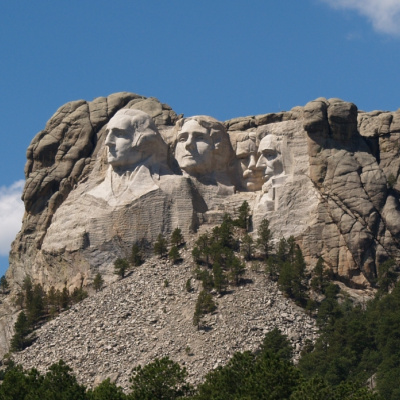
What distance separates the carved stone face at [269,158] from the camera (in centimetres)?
7931

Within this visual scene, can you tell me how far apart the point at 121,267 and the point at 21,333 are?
457 cm

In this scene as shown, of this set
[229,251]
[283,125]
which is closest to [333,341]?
[229,251]

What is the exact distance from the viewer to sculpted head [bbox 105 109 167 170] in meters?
78.9

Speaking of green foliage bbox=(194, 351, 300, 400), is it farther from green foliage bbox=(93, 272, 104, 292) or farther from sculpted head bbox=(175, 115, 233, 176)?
sculpted head bbox=(175, 115, 233, 176)

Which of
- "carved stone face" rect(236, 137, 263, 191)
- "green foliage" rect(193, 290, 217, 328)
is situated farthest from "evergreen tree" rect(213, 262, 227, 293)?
"carved stone face" rect(236, 137, 263, 191)

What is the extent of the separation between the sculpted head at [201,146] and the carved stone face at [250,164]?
620 millimetres

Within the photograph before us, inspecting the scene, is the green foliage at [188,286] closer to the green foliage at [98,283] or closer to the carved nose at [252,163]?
the green foliage at [98,283]

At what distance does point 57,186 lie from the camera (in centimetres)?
8138

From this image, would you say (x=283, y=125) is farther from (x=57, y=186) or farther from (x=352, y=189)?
(x=57, y=186)

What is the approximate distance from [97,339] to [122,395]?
25.0 ft

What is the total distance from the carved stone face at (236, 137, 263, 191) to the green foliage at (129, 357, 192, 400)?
15178 mm

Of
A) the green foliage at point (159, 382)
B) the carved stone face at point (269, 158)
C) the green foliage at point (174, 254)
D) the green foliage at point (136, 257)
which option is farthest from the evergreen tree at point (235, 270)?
the green foliage at point (159, 382)

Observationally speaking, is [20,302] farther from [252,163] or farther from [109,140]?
[252,163]

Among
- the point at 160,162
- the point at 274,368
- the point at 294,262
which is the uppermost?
the point at 160,162
